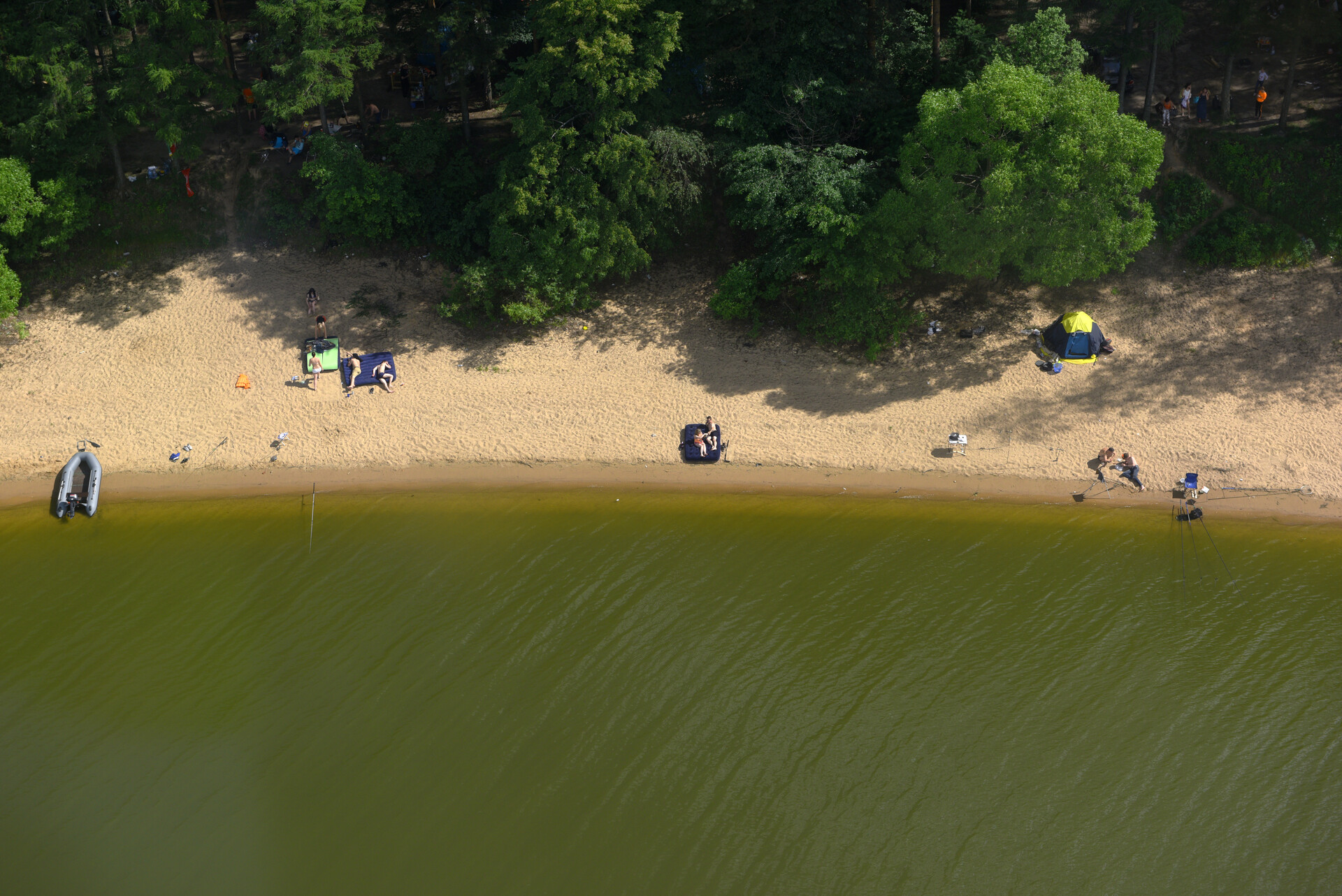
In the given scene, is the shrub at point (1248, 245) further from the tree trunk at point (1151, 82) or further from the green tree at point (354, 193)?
the green tree at point (354, 193)

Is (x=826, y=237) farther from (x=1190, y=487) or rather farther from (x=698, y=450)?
(x=1190, y=487)

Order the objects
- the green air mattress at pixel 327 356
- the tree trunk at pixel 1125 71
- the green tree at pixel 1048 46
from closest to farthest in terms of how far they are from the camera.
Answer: the green tree at pixel 1048 46 < the tree trunk at pixel 1125 71 < the green air mattress at pixel 327 356

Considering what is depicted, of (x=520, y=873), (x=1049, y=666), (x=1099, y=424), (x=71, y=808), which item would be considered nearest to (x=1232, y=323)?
(x=1099, y=424)

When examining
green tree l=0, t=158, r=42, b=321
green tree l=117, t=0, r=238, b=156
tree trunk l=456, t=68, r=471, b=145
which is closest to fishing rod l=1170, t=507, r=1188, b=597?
tree trunk l=456, t=68, r=471, b=145

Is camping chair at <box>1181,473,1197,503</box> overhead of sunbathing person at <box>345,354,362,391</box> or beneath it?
beneath

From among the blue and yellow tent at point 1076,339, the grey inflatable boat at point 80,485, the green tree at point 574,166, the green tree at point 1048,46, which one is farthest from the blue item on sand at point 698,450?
the grey inflatable boat at point 80,485

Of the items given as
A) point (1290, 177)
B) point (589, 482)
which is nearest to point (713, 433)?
point (589, 482)

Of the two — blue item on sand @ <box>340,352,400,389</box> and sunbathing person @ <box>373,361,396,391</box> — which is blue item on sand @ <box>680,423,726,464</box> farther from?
blue item on sand @ <box>340,352,400,389</box>
